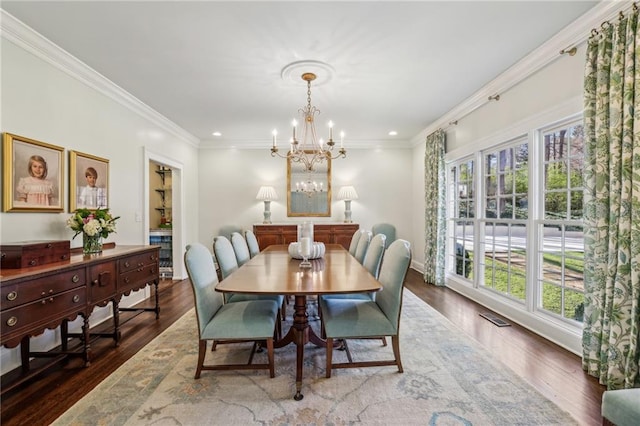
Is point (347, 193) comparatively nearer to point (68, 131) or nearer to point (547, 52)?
point (547, 52)

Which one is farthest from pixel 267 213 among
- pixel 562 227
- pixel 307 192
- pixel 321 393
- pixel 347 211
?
pixel 562 227

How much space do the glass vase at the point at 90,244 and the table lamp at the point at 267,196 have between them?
3180mm

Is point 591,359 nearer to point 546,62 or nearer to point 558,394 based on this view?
point 558,394

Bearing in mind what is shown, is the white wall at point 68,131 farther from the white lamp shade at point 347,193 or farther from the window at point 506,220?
the window at point 506,220

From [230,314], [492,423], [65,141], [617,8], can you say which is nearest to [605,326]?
[492,423]

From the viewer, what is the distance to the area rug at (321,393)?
167 cm

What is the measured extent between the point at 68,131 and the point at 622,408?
13.7 feet

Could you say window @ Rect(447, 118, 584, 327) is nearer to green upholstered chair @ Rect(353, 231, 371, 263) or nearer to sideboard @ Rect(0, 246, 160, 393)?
green upholstered chair @ Rect(353, 231, 371, 263)

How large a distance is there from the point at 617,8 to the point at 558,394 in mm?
2605

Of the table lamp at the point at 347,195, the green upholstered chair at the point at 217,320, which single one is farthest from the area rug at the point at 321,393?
the table lamp at the point at 347,195

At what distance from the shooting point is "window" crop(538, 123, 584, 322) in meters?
2.53

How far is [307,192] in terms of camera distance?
5.95 m

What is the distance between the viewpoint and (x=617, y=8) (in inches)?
78.8

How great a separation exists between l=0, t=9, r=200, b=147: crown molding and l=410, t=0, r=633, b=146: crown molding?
4211 mm
